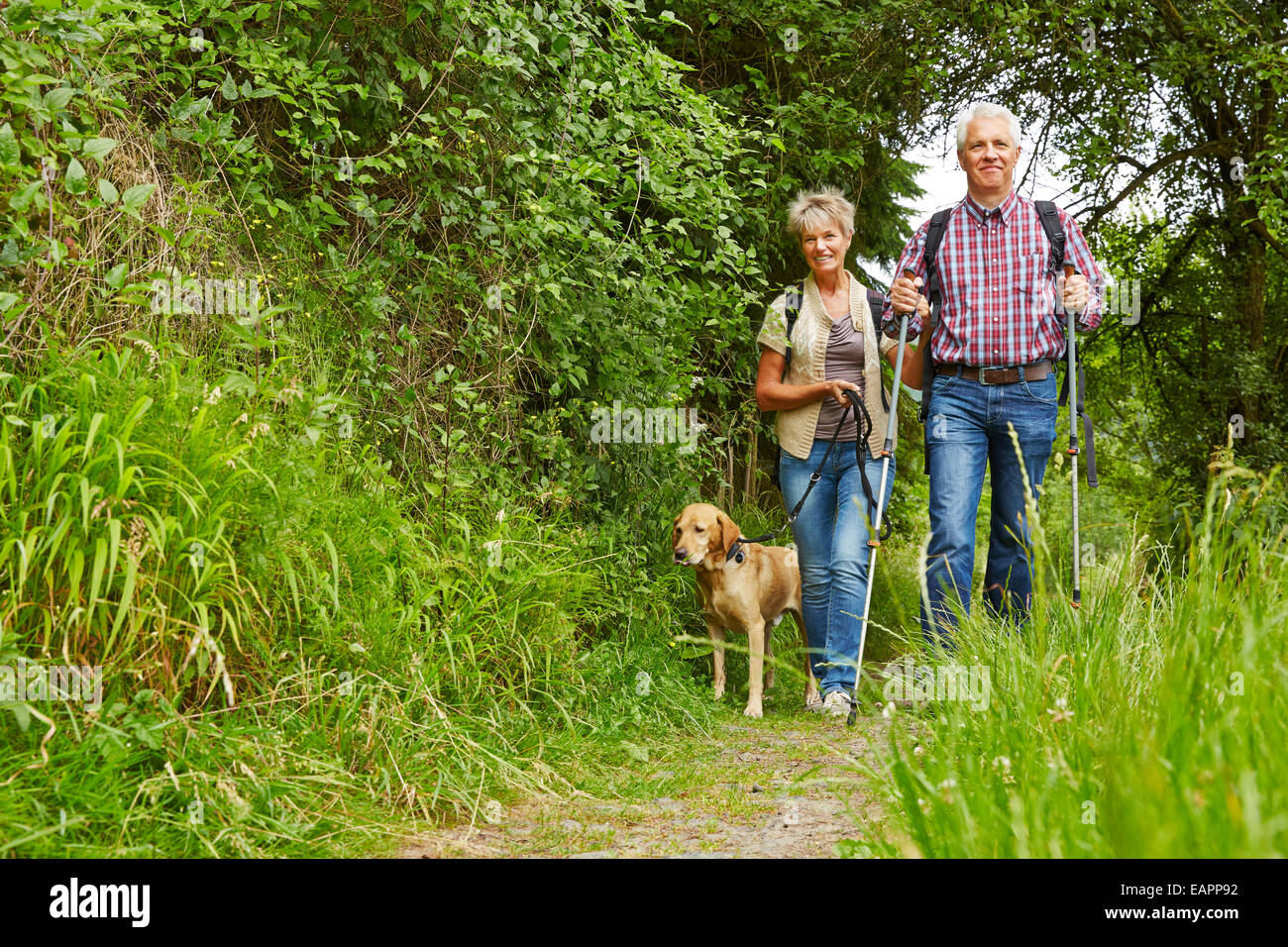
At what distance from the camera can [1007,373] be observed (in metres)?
4.60

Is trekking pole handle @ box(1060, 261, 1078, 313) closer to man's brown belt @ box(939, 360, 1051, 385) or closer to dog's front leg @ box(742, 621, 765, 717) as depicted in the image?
man's brown belt @ box(939, 360, 1051, 385)

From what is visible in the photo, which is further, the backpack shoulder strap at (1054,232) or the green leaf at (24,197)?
the backpack shoulder strap at (1054,232)

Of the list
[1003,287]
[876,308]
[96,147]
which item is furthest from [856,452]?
[96,147]

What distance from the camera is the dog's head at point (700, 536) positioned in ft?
18.2

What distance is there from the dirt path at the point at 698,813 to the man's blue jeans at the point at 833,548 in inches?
31.8

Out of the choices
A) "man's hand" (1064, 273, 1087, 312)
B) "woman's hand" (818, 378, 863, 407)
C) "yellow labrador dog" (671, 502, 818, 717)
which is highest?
"man's hand" (1064, 273, 1087, 312)

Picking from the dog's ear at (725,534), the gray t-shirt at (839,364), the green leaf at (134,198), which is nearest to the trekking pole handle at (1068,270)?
the gray t-shirt at (839,364)

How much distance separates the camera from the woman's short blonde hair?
18.1ft

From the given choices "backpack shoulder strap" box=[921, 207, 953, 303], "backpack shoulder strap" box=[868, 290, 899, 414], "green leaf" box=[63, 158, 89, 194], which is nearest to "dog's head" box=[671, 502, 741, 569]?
"backpack shoulder strap" box=[868, 290, 899, 414]

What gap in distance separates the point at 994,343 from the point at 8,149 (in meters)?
3.74

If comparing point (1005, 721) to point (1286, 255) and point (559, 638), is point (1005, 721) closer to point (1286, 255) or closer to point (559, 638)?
point (559, 638)

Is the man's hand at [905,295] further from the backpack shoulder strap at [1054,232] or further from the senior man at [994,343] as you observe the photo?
the backpack shoulder strap at [1054,232]

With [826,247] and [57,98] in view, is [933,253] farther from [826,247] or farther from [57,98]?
[57,98]
